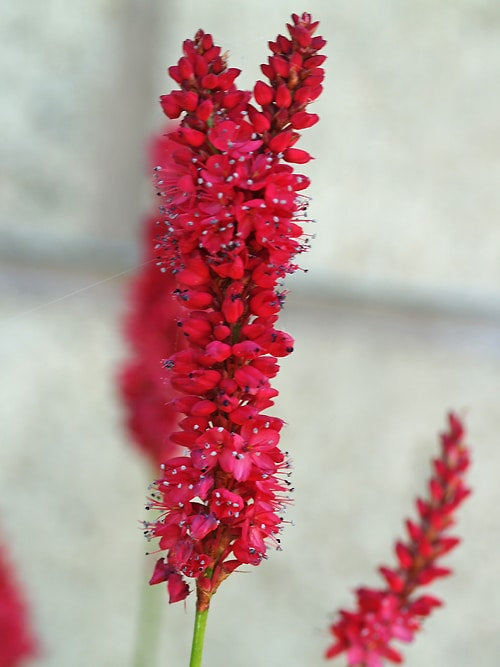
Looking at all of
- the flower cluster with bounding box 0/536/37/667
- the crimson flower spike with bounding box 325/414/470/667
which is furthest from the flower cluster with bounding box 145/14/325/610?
the flower cluster with bounding box 0/536/37/667

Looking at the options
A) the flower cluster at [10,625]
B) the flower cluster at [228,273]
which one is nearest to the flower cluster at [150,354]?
the flower cluster at [10,625]

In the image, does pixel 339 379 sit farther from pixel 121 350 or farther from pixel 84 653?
pixel 84 653

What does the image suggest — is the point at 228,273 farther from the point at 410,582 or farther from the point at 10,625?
the point at 10,625

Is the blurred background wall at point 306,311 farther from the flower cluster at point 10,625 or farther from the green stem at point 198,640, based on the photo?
the green stem at point 198,640

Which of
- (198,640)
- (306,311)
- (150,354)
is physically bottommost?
(198,640)

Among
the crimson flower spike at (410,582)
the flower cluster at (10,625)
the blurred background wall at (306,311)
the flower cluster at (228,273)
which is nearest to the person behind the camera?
the flower cluster at (228,273)

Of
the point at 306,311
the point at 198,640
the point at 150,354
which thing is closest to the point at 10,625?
the point at 150,354
